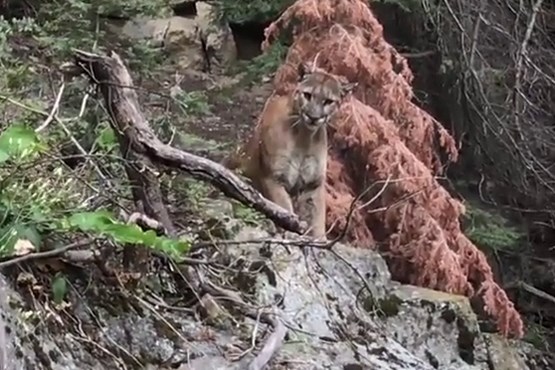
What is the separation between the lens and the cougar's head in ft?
21.7

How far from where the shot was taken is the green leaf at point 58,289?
364cm

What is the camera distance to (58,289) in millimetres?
3641

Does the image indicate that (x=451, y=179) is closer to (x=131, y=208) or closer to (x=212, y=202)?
(x=212, y=202)

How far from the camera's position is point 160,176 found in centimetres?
482

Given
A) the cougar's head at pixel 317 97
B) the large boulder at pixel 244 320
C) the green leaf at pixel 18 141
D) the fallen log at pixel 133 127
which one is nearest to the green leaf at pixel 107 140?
the fallen log at pixel 133 127

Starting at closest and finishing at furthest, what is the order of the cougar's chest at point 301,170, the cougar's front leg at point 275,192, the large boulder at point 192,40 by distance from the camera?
the cougar's front leg at point 275,192 → the cougar's chest at point 301,170 → the large boulder at point 192,40

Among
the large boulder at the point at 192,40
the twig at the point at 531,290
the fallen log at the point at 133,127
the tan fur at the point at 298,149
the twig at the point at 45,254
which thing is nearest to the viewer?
the twig at the point at 45,254

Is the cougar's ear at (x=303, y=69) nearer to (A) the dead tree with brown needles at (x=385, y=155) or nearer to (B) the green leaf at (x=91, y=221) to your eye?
(A) the dead tree with brown needles at (x=385, y=155)

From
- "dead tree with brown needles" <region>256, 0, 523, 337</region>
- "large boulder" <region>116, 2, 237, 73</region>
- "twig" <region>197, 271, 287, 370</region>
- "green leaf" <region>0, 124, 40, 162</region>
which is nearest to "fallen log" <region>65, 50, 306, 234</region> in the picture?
"twig" <region>197, 271, 287, 370</region>

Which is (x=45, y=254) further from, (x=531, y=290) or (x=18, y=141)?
(x=531, y=290)

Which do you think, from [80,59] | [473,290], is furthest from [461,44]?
[80,59]

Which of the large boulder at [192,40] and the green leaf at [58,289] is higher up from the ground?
the green leaf at [58,289]

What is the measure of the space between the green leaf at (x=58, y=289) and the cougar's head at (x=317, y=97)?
320 cm

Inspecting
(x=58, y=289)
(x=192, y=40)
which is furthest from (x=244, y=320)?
(x=192, y=40)
